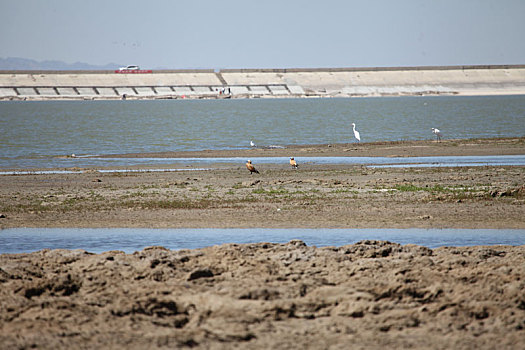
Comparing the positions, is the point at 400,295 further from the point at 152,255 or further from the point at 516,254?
the point at 152,255

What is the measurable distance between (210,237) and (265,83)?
152758mm

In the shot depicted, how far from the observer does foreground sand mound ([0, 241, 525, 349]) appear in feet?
23.6

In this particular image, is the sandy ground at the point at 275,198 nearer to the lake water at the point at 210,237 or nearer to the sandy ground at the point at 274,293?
the sandy ground at the point at 274,293

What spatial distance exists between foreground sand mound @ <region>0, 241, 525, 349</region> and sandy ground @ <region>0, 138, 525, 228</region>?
460 centimetres

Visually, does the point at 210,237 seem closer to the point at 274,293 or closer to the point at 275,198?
the point at 275,198

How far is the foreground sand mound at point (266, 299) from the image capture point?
23.6 feet

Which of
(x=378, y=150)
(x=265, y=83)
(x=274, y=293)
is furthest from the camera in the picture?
(x=265, y=83)

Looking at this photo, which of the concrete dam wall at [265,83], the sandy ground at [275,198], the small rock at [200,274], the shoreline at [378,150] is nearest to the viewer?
the small rock at [200,274]

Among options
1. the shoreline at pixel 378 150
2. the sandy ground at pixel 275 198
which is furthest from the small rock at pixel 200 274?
the shoreline at pixel 378 150

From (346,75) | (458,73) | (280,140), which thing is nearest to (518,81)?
(458,73)

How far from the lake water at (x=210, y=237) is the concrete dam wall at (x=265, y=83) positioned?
13801 cm

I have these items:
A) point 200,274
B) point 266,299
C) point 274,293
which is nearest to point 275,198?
point 200,274

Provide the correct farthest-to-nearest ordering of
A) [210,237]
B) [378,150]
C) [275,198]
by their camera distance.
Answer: [378,150] → [275,198] → [210,237]

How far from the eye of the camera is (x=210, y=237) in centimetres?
1380
